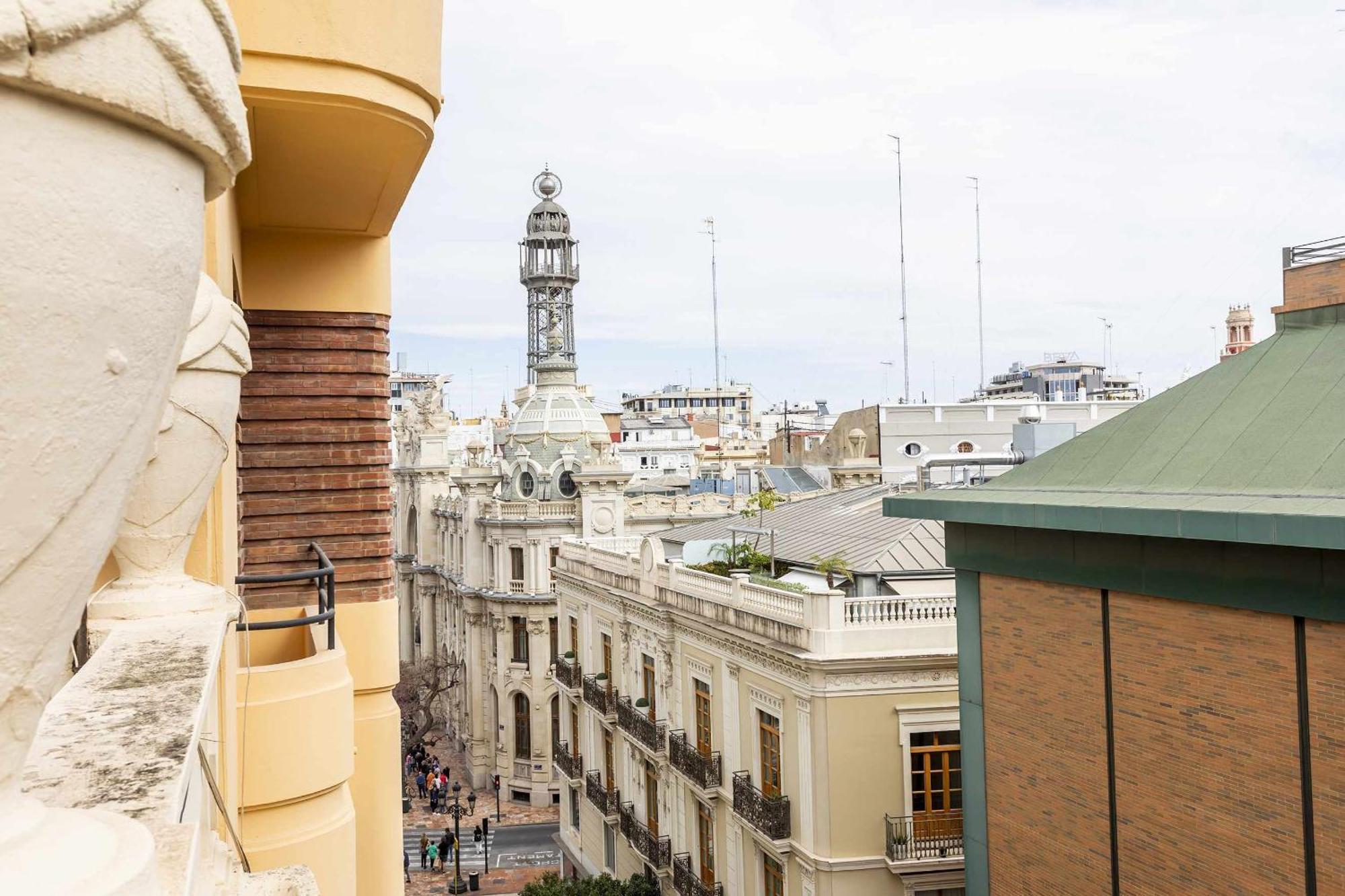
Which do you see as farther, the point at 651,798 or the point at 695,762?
the point at 651,798

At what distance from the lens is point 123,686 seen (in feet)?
9.91

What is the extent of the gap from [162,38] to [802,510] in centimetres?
3038

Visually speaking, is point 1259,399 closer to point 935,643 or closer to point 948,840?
point 935,643

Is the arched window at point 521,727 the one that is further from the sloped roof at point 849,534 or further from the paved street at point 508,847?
the sloped roof at point 849,534

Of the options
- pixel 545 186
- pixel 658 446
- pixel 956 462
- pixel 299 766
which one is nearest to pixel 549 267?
pixel 545 186

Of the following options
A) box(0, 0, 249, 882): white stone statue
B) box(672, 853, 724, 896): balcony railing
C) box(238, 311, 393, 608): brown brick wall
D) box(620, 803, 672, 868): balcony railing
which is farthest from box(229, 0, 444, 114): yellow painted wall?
box(620, 803, 672, 868): balcony railing

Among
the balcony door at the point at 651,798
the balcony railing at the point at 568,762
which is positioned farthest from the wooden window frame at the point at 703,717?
the balcony railing at the point at 568,762

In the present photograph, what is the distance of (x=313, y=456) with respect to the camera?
970 centimetres

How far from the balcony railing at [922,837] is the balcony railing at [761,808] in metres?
1.80

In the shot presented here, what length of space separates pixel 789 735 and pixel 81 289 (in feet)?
64.7

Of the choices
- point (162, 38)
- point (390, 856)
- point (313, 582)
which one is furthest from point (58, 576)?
point (390, 856)

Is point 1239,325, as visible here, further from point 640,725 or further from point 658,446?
point 658,446

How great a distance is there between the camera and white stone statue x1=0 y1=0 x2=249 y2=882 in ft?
3.86

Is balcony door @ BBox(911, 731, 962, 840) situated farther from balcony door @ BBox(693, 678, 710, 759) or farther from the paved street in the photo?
the paved street
